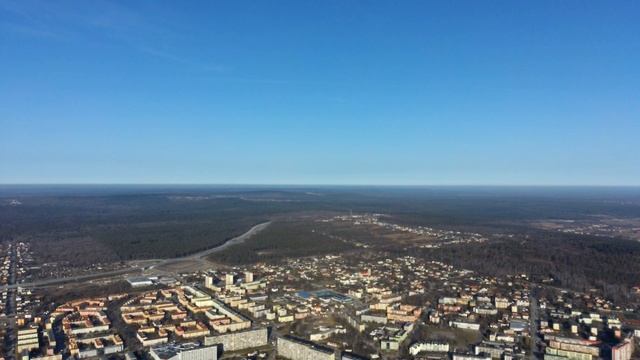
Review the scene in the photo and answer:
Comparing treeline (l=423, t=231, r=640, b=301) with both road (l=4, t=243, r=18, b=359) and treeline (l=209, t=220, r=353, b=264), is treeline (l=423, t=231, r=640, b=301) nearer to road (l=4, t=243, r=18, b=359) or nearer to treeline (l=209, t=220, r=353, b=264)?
treeline (l=209, t=220, r=353, b=264)

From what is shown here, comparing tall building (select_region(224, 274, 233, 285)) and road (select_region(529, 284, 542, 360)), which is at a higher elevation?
tall building (select_region(224, 274, 233, 285))


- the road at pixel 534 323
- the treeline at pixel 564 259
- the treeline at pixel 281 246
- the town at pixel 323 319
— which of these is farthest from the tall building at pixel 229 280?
the treeline at pixel 564 259

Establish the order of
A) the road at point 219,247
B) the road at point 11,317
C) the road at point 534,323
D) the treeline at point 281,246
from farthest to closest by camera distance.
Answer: the treeline at point 281,246
the road at point 219,247
the road at point 534,323
the road at point 11,317

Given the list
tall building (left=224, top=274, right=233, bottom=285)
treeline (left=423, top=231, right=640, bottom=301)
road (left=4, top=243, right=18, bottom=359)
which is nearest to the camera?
road (left=4, top=243, right=18, bottom=359)

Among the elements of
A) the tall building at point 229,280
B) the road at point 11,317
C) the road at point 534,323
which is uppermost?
the tall building at point 229,280

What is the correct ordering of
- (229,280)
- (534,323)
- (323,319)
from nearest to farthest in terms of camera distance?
(534,323) < (323,319) < (229,280)

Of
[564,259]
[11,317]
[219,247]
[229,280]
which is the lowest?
[11,317]

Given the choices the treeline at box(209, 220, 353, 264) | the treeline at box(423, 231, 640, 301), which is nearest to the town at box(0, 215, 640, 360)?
the treeline at box(423, 231, 640, 301)

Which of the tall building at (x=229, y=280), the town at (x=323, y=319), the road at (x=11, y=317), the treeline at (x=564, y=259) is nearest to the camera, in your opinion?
the town at (x=323, y=319)

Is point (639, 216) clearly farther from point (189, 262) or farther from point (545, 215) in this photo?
point (189, 262)

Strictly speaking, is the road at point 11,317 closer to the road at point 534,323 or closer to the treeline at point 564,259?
the road at point 534,323

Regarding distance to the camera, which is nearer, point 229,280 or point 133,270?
point 229,280

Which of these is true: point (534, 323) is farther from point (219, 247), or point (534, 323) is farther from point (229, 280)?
point (219, 247)

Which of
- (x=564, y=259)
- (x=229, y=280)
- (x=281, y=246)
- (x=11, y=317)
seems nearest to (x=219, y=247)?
(x=281, y=246)
